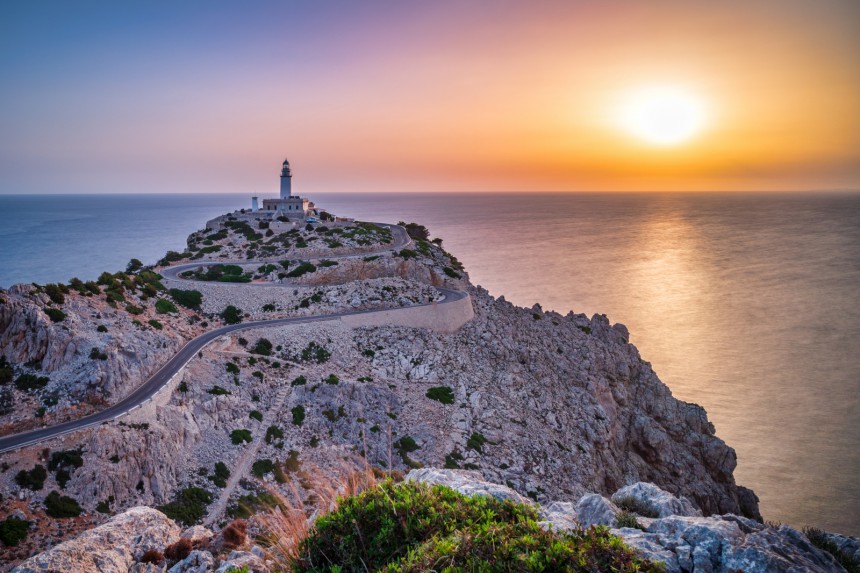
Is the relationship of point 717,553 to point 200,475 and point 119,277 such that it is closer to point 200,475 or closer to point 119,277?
point 200,475

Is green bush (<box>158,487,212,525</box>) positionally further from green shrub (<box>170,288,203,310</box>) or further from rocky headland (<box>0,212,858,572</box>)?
green shrub (<box>170,288,203,310</box>)

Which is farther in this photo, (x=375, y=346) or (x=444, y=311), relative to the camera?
(x=444, y=311)

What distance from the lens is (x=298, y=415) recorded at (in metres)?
27.5

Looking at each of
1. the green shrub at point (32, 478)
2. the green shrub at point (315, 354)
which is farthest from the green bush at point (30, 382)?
the green shrub at point (315, 354)

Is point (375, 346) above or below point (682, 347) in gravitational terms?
above

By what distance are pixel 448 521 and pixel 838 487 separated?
1605 inches

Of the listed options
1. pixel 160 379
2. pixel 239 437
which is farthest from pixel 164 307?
pixel 239 437

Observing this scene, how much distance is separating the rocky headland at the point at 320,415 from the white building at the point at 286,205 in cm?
1572

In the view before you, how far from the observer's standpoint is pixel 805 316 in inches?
2726

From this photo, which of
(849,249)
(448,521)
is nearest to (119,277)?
(448,521)

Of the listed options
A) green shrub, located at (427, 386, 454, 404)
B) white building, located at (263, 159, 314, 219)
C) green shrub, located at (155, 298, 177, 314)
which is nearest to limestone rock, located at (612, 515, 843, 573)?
green shrub, located at (427, 386, 454, 404)

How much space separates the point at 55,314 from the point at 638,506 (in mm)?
28865

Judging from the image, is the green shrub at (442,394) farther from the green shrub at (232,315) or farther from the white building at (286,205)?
the white building at (286,205)

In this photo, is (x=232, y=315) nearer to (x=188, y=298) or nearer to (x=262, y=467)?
(x=188, y=298)
